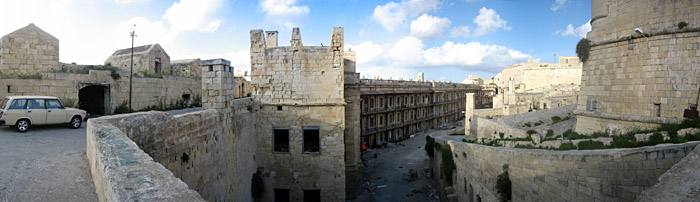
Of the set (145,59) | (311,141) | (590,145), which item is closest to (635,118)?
(590,145)

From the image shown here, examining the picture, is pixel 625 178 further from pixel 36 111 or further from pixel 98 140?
pixel 36 111

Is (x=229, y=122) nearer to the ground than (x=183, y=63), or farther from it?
nearer to the ground

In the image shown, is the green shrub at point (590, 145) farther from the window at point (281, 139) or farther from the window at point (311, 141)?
the window at point (281, 139)

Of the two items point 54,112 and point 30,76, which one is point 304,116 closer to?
point 54,112

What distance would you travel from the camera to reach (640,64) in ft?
29.7

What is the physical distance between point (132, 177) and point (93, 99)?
16.6 metres

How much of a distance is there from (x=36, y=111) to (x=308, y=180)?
323 inches

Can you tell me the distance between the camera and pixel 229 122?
32.0 ft

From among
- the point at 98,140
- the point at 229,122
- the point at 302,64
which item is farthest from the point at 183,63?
the point at 98,140

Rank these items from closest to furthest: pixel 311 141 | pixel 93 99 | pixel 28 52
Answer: pixel 28 52 < pixel 311 141 < pixel 93 99

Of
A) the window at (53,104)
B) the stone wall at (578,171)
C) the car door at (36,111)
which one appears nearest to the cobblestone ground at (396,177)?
the stone wall at (578,171)

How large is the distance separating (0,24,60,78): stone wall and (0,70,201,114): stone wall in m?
0.76

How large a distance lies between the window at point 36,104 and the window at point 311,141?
773cm

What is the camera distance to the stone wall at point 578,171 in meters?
5.85
